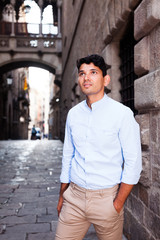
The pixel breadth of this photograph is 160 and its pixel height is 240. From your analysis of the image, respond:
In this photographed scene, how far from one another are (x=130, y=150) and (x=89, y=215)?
446 millimetres

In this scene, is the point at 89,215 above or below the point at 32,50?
below

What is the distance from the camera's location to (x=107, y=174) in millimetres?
1678

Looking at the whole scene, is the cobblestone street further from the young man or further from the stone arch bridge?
the stone arch bridge

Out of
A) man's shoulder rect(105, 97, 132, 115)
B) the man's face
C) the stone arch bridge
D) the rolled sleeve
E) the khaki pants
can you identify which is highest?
the stone arch bridge

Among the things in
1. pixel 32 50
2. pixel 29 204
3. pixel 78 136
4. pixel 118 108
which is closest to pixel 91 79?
pixel 118 108

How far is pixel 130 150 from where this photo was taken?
1628 millimetres

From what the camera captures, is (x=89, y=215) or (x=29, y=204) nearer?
(x=89, y=215)

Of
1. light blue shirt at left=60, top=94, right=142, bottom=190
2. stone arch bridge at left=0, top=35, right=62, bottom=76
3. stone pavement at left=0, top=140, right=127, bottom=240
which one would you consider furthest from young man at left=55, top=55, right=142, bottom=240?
stone arch bridge at left=0, top=35, right=62, bottom=76

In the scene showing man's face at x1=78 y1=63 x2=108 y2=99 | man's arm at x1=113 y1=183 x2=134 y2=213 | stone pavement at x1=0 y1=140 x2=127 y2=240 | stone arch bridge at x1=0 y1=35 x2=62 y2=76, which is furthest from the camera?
stone arch bridge at x1=0 y1=35 x2=62 y2=76

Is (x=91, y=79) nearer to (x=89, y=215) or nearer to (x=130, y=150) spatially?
(x=130, y=150)

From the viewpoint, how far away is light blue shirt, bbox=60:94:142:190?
163 centimetres

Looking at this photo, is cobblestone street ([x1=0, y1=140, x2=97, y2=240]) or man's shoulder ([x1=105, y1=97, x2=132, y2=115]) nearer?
man's shoulder ([x1=105, y1=97, x2=132, y2=115])

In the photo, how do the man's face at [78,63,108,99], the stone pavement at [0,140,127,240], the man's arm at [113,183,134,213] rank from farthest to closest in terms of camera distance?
the stone pavement at [0,140,127,240], the man's face at [78,63,108,99], the man's arm at [113,183,134,213]

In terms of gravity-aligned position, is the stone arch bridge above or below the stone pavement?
above
